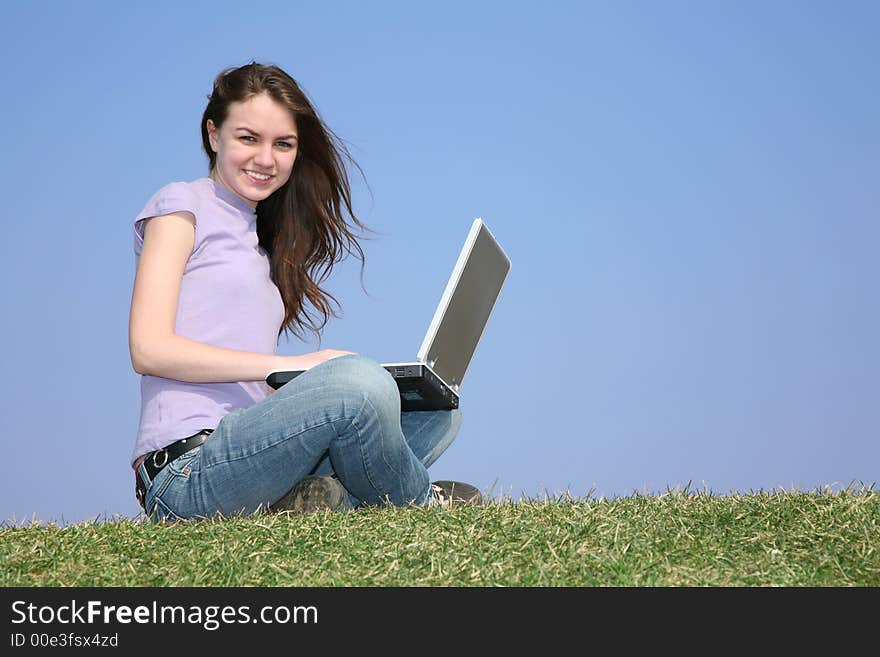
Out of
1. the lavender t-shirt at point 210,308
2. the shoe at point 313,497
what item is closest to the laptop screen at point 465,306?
the shoe at point 313,497

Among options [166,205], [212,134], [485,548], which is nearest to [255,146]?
[212,134]

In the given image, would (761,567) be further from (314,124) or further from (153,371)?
(314,124)

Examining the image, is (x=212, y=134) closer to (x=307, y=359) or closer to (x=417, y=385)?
(x=307, y=359)

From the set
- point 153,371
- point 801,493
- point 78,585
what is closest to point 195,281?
point 153,371

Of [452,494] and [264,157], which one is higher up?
[264,157]

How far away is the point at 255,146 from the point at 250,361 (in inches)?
45.6

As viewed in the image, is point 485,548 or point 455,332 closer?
point 485,548

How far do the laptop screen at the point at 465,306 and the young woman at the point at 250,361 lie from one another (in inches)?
12.9

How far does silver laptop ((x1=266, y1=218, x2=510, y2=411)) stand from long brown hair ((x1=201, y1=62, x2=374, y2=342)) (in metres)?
0.79

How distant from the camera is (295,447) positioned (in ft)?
13.1

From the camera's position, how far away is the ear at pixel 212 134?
4.70 metres

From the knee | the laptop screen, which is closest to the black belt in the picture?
the knee

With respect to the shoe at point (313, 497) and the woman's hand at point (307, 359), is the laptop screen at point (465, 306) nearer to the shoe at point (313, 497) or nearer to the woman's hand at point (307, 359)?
the woman's hand at point (307, 359)
